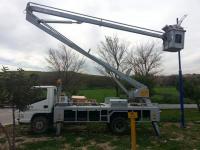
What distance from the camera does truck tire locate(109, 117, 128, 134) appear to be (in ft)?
58.2

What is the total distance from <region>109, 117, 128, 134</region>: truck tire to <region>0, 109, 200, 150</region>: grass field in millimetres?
271

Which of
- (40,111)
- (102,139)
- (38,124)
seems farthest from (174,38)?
(38,124)

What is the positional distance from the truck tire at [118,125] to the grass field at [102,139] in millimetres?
271

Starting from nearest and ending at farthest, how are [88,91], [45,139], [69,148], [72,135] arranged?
1. [69,148]
2. [45,139]
3. [72,135]
4. [88,91]

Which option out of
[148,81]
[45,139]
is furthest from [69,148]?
[148,81]

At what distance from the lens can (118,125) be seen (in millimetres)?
17781

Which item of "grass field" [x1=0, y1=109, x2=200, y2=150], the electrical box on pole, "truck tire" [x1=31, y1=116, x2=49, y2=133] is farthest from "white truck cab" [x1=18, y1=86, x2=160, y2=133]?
the electrical box on pole

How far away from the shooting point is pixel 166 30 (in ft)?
61.1

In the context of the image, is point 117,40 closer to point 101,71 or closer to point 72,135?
point 101,71

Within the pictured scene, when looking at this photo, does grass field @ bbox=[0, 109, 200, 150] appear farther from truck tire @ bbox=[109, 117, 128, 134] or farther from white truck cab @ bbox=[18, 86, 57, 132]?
white truck cab @ bbox=[18, 86, 57, 132]

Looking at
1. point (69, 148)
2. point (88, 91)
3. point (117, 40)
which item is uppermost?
point (117, 40)

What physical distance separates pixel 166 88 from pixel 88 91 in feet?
39.8

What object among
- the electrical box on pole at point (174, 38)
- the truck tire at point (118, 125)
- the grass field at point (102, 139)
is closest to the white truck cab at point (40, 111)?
the grass field at point (102, 139)

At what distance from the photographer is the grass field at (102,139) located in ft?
46.6
